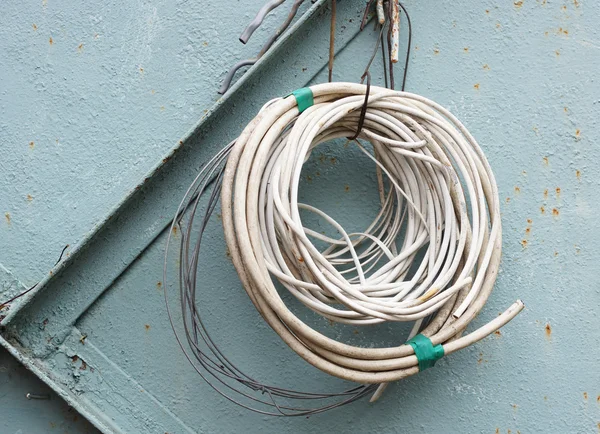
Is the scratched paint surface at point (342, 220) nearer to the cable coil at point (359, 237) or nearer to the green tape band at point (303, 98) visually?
the cable coil at point (359, 237)

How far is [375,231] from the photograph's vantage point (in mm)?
2105

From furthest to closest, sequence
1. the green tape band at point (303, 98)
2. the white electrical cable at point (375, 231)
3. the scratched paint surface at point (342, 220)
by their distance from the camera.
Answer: the scratched paint surface at point (342, 220) → the green tape band at point (303, 98) → the white electrical cable at point (375, 231)

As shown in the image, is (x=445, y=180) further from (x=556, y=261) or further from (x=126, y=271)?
(x=126, y=271)

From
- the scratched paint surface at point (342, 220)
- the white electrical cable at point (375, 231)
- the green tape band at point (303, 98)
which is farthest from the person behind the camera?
the scratched paint surface at point (342, 220)

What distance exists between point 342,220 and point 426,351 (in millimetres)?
493

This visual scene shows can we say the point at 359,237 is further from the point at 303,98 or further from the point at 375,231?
the point at 303,98

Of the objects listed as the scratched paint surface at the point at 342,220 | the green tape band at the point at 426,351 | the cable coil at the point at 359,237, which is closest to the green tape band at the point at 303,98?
the cable coil at the point at 359,237

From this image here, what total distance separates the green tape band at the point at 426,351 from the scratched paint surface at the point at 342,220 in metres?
0.24

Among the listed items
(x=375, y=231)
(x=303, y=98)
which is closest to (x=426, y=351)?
(x=375, y=231)

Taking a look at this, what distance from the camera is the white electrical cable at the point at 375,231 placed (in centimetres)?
179

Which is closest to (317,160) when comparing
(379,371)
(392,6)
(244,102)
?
(244,102)

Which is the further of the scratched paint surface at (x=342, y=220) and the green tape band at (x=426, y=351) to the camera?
the scratched paint surface at (x=342, y=220)

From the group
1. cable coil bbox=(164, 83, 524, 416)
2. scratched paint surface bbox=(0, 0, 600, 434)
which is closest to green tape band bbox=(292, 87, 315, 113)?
cable coil bbox=(164, 83, 524, 416)

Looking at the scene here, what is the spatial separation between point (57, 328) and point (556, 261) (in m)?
1.54
